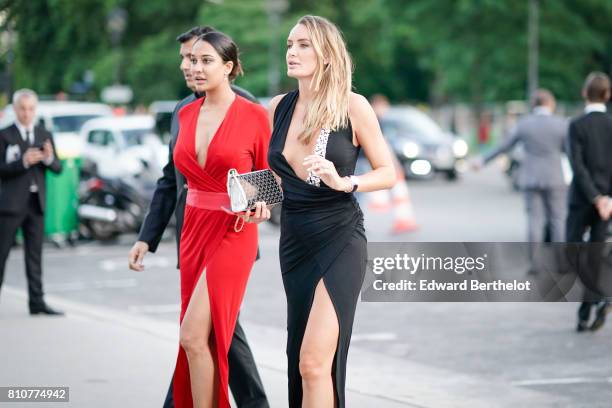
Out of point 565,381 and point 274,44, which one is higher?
point 274,44

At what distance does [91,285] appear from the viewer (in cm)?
1332

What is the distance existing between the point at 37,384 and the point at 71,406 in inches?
24.4

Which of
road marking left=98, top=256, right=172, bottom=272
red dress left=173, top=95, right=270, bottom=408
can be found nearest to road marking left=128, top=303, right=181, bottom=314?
road marking left=98, top=256, right=172, bottom=272

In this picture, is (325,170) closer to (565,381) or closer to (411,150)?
(565,381)

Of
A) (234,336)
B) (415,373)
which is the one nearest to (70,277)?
(415,373)

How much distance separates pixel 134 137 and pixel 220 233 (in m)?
18.9

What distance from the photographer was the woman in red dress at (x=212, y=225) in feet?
17.8

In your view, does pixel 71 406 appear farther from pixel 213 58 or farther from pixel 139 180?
pixel 139 180

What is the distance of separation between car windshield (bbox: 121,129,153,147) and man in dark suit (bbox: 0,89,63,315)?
1321 centimetres

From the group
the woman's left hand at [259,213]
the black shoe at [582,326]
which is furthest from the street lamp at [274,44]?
the woman's left hand at [259,213]

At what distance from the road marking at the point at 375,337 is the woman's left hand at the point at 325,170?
5.00 m

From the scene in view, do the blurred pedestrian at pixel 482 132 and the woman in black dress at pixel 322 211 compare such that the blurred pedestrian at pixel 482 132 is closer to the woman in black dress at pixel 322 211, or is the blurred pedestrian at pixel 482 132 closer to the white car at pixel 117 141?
the white car at pixel 117 141

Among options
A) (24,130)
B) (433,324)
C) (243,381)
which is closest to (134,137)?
(24,130)

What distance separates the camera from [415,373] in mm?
8117
